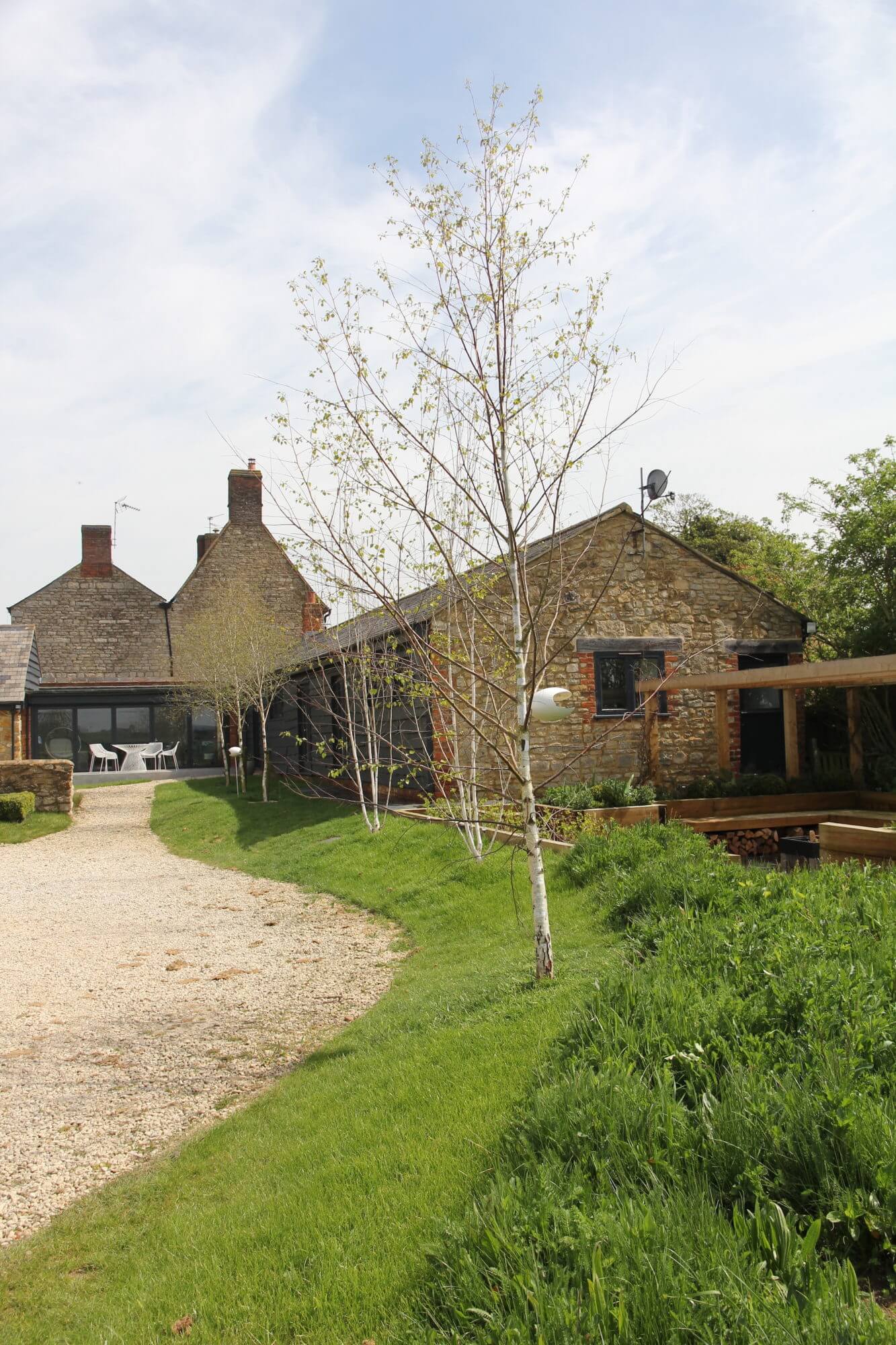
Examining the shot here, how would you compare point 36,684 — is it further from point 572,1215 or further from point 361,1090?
point 572,1215

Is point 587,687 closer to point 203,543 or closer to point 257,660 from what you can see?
point 257,660

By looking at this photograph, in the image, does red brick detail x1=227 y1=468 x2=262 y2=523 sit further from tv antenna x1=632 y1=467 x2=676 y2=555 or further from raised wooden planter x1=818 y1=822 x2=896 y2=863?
raised wooden planter x1=818 y1=822 x2=896 y2=863

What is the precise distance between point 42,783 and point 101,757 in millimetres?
9738

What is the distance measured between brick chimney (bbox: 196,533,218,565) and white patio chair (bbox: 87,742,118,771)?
820cm

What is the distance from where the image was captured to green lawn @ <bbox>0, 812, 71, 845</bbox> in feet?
59.4

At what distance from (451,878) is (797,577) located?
44.2ft

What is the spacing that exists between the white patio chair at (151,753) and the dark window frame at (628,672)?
1808 cm

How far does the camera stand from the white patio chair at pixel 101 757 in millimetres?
29719

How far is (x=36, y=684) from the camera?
28.2 m

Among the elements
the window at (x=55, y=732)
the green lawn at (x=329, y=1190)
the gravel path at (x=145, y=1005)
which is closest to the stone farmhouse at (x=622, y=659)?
the gravel path at (x=145, y=1005)

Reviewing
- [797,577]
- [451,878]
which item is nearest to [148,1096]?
[451,878]

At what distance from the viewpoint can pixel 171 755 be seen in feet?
103

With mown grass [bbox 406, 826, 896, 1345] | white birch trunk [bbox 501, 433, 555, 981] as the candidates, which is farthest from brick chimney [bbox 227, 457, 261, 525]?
mown grass [bbox 406, 826, 896, 1345]

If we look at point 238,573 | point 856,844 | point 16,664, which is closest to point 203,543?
point 238,573
